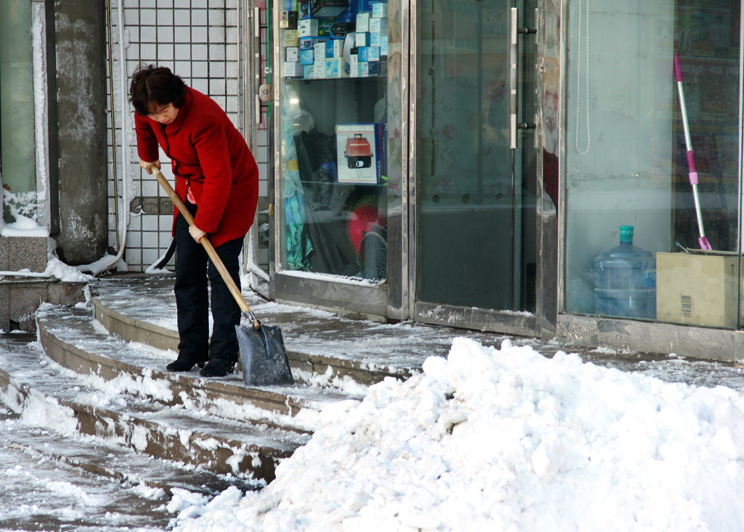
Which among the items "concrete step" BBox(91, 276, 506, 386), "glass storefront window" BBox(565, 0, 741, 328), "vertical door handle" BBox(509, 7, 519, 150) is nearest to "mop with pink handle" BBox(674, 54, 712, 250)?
"glass storefront window" BBox(565, 0, 741, 328)

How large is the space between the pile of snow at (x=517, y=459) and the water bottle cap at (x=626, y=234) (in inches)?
63.5

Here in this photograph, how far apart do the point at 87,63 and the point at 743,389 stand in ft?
20.8

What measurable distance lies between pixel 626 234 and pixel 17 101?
5.37m

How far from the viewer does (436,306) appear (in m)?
5.61

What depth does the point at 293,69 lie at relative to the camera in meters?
6.23

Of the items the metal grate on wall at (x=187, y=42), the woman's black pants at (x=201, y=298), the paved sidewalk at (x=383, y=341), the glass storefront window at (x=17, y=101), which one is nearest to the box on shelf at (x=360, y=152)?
the paved sidewalk at (x=383, y=341)

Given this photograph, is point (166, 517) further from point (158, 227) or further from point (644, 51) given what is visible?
point (158, 227)

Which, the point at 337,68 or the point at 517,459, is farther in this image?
the point at 337,68

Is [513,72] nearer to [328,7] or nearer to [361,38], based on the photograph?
[361,38]

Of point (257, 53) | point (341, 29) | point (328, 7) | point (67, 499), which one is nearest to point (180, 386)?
point (67, 499)

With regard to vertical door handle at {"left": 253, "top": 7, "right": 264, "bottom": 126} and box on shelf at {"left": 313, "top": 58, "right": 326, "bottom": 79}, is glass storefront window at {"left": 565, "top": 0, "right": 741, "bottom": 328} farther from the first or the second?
vertical door handle at {"left": 253, "top": 7, "right": 264, "bottom": 126}

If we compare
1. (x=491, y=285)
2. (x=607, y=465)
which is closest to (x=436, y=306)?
(x=491, y=285)

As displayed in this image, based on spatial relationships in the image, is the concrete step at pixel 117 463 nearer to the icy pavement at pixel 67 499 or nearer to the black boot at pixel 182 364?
the icy pavement at pixel 67 499

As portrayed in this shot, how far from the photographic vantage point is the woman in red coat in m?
4.28
